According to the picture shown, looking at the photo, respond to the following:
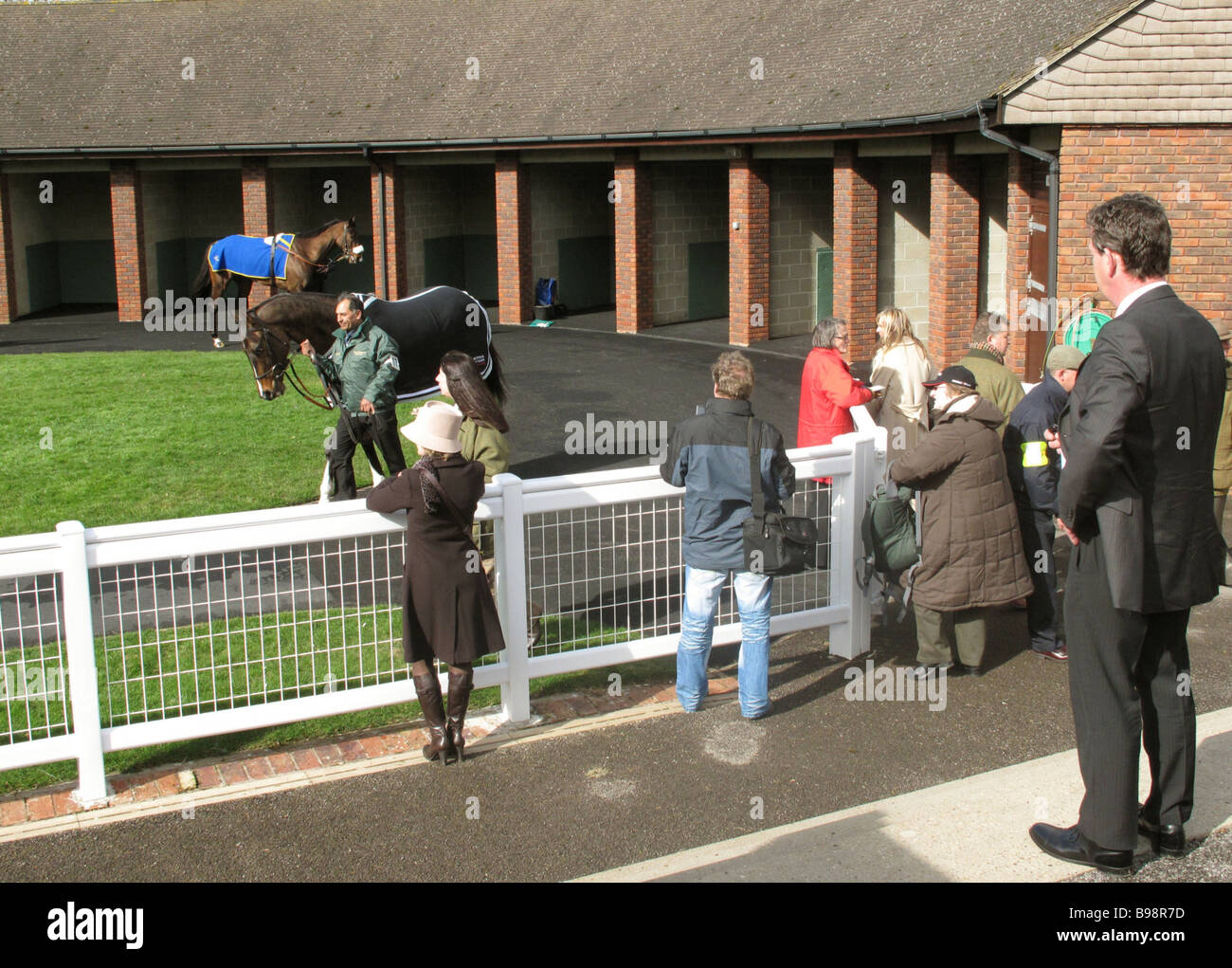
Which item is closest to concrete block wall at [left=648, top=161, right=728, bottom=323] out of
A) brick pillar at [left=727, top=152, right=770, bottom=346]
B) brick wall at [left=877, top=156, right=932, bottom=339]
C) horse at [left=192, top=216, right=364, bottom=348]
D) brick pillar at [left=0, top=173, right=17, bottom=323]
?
brick pillar at [left=727, top=152, right=770, bottom=346]

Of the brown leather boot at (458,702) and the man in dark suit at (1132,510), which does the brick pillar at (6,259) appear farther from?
the man in dark suit at (1132,510)

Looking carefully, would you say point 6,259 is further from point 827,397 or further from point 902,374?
point 902,374

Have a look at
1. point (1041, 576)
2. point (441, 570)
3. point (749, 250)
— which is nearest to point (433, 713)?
point (441, 570)

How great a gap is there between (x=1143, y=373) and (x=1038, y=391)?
3450 mm

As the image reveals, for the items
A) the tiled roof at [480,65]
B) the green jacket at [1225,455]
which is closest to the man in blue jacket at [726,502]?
the green jacket at [1225,455]

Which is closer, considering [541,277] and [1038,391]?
[1038,391]

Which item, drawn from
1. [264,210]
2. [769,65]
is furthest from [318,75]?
[769,65]

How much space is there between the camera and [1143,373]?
4.64 m

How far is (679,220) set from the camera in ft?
86.6

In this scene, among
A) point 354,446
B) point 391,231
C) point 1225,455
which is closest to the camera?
point 1225,455

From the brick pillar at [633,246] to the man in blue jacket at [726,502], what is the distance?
60.9ft

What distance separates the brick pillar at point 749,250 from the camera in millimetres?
22922

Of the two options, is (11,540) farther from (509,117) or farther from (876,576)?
(509,117)

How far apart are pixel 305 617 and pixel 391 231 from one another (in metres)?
21.9
